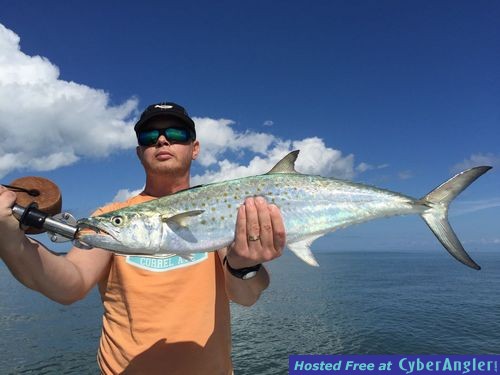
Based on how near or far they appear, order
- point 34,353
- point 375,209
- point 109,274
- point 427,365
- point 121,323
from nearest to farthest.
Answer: point 121,323 → point 109,274 → point 375,209 → point 427,365 → point 34,353

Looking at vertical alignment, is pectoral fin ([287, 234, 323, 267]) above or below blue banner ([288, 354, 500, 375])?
above

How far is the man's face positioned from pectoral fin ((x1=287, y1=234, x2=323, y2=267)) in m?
1.59

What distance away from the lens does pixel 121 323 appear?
3695 millimetres

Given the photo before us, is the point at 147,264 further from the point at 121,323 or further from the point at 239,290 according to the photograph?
the point at 239,290

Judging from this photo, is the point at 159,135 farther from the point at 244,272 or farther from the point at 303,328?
the point at 303,328

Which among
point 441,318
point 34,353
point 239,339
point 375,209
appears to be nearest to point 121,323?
point 375,209

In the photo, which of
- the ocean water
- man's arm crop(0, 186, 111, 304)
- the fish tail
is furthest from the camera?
the ocean water

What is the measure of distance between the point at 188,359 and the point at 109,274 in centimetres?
126

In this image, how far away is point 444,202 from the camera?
4.80m

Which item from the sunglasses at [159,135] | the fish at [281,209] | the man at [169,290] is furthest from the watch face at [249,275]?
the sunglasses at [159,135]

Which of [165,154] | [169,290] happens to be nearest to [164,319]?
[169,290]

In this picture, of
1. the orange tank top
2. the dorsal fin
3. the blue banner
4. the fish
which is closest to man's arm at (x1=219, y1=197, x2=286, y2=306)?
the fish

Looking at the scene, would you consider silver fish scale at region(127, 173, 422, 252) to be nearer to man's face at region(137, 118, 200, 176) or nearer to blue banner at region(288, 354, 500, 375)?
man's face at region(137, 118, 200, 176)

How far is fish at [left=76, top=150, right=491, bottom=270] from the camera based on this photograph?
350 centimetres
